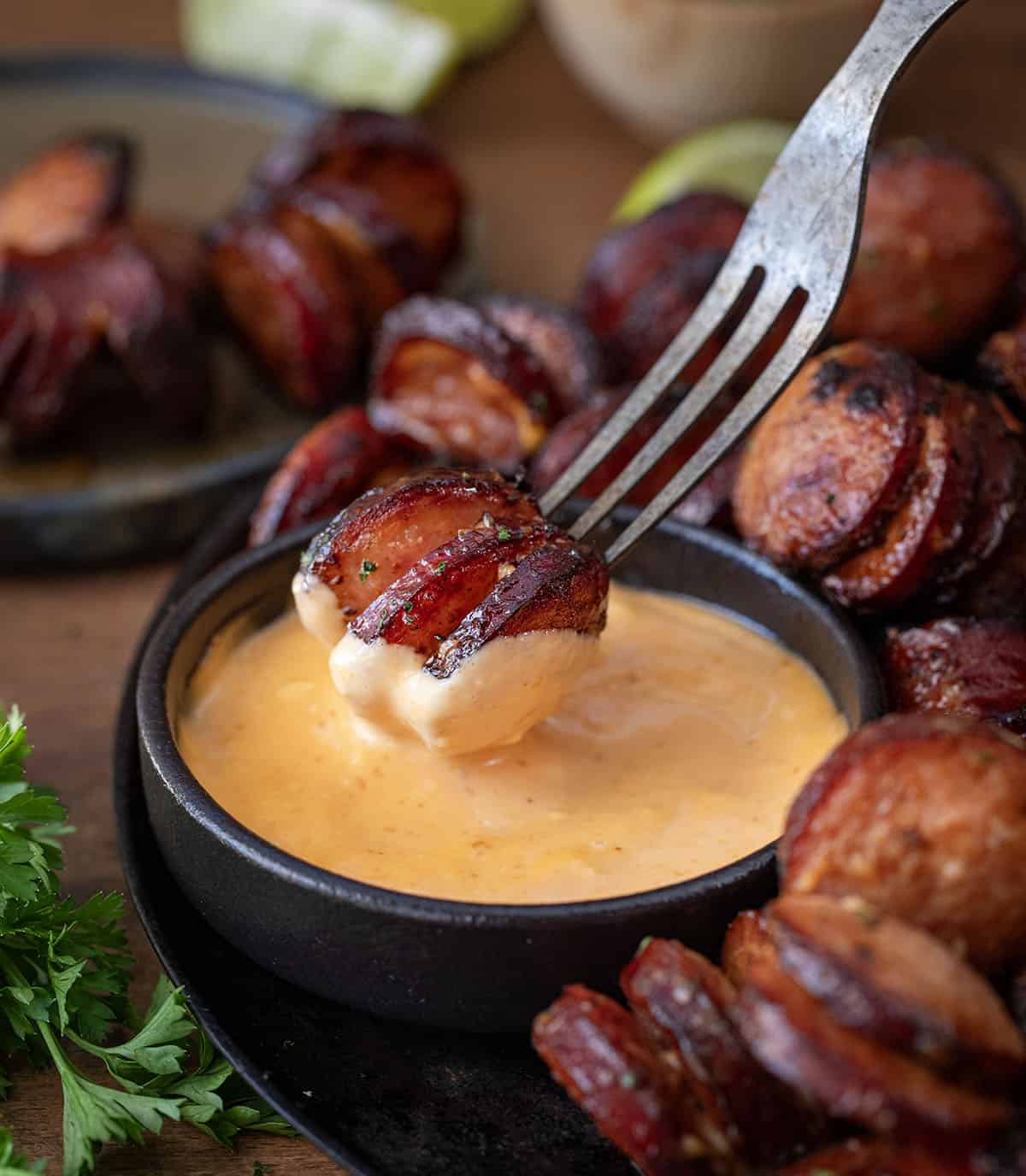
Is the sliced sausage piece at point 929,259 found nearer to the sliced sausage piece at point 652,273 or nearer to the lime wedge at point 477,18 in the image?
the sliced sausage piece at point 652,273

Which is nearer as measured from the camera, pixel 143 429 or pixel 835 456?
pixel 835 456

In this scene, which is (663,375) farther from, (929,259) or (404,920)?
(404,920)

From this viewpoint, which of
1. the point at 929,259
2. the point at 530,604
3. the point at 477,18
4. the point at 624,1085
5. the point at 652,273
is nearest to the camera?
the point at 624,1085

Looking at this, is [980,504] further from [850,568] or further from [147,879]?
[147,879]

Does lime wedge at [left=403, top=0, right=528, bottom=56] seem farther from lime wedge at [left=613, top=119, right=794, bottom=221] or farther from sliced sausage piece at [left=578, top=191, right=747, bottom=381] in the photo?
sliced sausage piece at [left=578, top=191, right=747, bottom=381]

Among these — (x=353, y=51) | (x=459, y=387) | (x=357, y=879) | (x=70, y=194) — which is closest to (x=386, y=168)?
(x=70, y=194)

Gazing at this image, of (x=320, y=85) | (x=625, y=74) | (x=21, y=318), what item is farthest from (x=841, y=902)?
(x=320, y=85)
